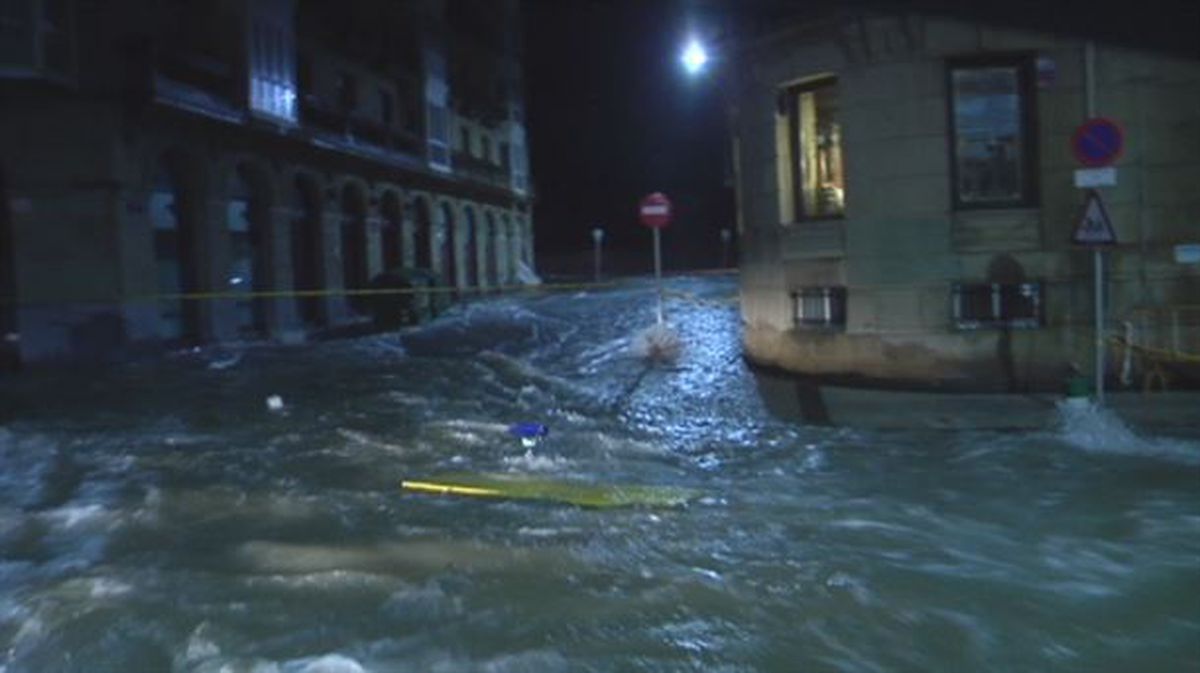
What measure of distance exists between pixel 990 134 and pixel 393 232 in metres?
25.5

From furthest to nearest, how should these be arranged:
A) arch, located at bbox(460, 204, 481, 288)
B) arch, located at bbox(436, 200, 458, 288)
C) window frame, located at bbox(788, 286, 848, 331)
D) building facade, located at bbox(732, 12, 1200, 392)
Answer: arch, located at bbox(460, 204, 481, 288) → arch, located at bbox(436, 200, 458, 288) → window frame, located at bbox(788, 286, 848, 331) → building facade, located at bbox(732, 12, 1200, 392)

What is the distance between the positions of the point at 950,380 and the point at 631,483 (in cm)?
528

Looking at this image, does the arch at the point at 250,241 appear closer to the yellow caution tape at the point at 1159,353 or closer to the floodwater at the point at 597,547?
the floodwater at the point at 597,547

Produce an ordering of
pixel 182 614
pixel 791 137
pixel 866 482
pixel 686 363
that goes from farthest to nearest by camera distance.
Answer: pixel 686 363 → pixel 791 137 → pixel 866 482 → pixel 182 614

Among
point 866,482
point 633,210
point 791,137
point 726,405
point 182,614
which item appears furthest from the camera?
point 633,210

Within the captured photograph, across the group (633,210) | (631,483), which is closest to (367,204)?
(631,483)

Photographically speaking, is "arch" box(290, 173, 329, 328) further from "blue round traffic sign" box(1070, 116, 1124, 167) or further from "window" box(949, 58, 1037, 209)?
"blue round traffic sign" box(1070, 116, 1124, 167)

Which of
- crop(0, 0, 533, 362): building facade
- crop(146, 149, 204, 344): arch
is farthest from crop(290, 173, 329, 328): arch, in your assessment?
crop(146, 149, 204, 344): arch

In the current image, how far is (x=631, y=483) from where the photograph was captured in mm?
9117

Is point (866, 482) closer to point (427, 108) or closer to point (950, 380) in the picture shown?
point (950, 380)

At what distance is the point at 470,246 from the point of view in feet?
147

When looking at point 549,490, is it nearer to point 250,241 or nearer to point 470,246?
point 250,241

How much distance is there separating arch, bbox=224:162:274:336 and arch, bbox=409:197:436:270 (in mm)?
11370

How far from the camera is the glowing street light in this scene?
16109 mm
